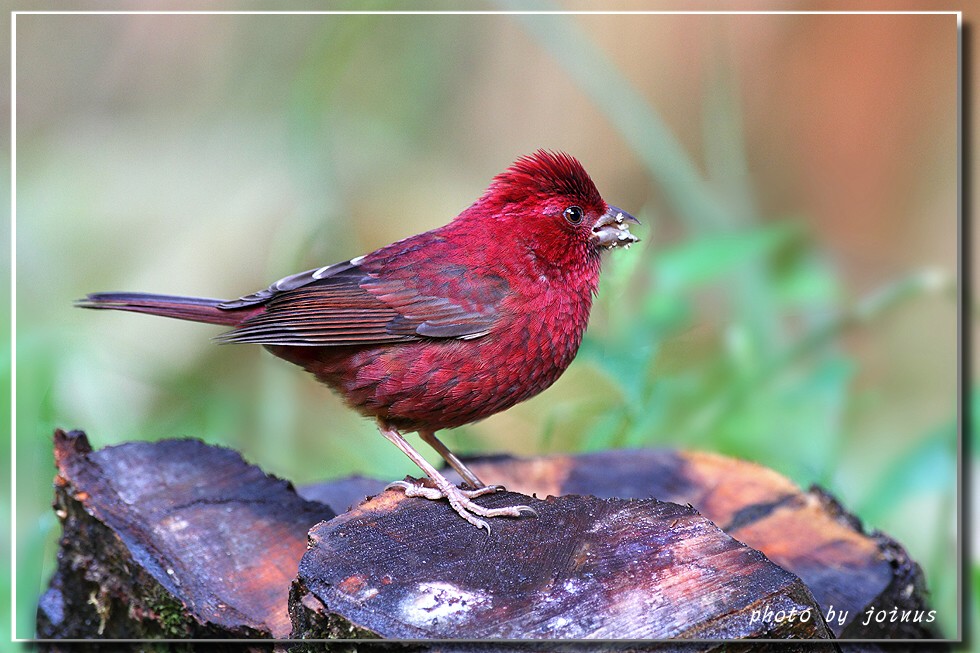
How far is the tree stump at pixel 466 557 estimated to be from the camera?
2559 millimetres

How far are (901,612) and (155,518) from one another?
2381 mm

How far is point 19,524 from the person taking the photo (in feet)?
12.4

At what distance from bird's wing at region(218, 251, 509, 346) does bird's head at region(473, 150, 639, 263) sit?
213mm

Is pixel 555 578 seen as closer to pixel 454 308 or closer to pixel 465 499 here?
pixel 465 499

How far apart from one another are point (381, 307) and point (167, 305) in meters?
0.73

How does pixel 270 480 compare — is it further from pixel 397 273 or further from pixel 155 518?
pixel 397 273

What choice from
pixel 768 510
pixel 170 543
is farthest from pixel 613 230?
pixel 170 543

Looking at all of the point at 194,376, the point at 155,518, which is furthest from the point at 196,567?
the point at 194,376

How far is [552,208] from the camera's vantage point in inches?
134

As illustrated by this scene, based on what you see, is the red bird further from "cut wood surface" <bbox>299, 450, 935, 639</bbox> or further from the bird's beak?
"cut wood surface" <bbox>299, 450, 935, 639</bbox>

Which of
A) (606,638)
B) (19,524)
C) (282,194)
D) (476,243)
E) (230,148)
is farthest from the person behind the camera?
A: (282,194)

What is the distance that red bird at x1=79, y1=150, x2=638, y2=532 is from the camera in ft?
10.6

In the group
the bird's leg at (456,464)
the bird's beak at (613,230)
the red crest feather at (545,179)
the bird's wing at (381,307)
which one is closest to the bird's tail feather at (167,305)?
the bird's wing at (381,307)

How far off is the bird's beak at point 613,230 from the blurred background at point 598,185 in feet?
0.88
